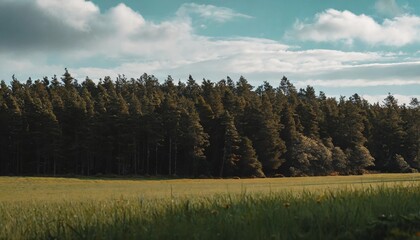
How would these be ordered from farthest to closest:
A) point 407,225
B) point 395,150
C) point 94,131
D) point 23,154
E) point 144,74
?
point 144,74 → point 395,150 → point 23,154 → point 94,131 → point 407,225

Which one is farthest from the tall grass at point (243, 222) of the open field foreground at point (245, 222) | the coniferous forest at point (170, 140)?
the coniferous forest at point (170, 140)

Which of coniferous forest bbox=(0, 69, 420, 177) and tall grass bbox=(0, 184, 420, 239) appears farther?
coniferous forest bbox=(0, 69, 420, 177)

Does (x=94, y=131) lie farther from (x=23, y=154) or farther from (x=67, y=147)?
(x=23, y=154)

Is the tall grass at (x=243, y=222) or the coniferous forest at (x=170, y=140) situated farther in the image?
the coniferous forest at (x=170, y=140)

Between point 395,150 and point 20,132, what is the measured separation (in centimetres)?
7979

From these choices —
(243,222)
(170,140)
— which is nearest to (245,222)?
(243,222)

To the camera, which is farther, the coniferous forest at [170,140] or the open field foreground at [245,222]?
the coniferous forest at [170,140]

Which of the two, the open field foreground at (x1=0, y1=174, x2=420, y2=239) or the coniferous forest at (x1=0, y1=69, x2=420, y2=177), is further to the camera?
the coniferous forest at (x1=0, y1=69, x2=420, y2=177)

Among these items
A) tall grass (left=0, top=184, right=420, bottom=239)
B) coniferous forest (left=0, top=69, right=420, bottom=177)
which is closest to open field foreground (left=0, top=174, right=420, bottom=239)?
tall grass (left=0, top=184, right=420, bottom=239)

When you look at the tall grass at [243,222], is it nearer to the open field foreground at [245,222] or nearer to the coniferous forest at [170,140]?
the open field foreground at [245,222]

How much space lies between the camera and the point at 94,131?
87312 mm

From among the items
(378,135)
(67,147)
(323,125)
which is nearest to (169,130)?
(67,147)

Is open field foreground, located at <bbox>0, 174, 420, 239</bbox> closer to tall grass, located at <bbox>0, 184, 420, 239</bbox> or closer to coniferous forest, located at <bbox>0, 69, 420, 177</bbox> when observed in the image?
tall grass, located at <bbox>0, 184, 420, 239</bbox>

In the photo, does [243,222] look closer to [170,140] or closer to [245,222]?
[245,222]
